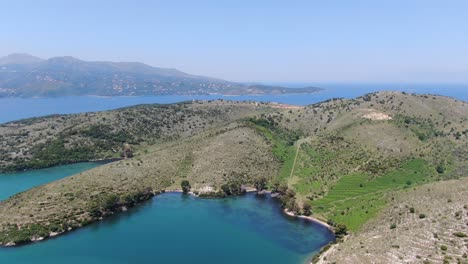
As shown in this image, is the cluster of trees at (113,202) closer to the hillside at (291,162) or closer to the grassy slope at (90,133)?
the hillside at (291,162)

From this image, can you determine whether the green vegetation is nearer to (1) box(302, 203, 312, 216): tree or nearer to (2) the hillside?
(2) the hillside

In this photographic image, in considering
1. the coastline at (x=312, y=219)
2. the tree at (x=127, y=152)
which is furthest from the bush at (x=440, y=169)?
the tree at (x=127, y=152)

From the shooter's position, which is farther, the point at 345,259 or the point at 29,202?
the point at 29,202

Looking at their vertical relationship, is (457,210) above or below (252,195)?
above

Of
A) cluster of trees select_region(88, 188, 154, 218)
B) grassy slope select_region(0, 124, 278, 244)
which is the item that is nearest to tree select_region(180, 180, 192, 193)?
grassy slope select_region(0, 124, 278, 244)

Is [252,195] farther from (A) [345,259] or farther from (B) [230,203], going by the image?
(A) [345,259]

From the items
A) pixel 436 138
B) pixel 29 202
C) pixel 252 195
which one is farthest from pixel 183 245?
pixel 436 138

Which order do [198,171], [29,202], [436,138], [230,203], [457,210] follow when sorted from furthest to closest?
[436,138], [198,171], [230,203], [29,202], [457,210]

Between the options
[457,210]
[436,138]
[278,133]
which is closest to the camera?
[457,210]
